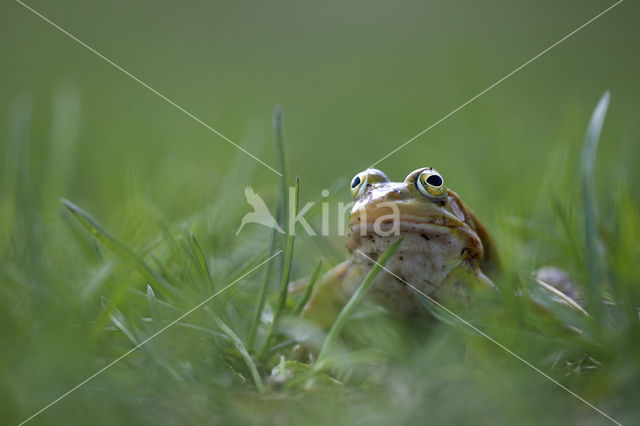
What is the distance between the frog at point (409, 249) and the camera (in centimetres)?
243

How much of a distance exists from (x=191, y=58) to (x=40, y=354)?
28.9 feet

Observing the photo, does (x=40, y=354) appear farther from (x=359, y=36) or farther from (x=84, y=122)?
(x=359, y=36)

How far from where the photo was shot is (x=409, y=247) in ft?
8.24

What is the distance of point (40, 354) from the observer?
1.57m

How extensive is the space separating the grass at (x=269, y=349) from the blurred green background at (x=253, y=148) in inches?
0.4

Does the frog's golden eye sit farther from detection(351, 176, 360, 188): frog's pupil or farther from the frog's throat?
the frog's throat

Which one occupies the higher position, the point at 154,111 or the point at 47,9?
the point at 47,9

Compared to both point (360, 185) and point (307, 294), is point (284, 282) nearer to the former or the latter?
point (307, 294)

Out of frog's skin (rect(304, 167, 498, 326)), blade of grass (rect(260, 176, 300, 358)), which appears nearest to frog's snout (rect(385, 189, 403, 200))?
frog's skin (rect(304, 167, 498, 326))

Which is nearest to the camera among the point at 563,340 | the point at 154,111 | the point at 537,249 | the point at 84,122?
the point at 563,340

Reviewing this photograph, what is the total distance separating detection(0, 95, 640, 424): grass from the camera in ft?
5.03

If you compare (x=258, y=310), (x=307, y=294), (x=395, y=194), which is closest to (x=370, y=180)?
(x=395, y=194)

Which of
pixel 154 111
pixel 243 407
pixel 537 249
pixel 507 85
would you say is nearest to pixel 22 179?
pixel 243 407

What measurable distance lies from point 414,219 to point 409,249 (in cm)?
18
